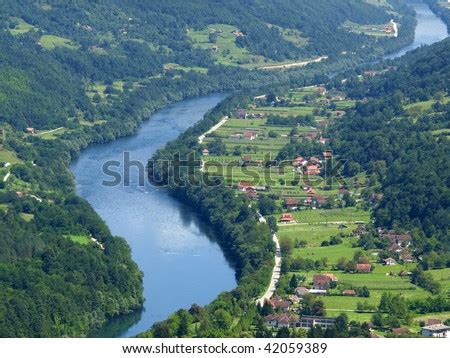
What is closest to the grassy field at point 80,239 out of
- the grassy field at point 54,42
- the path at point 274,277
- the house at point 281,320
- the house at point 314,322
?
the path at point 274,277

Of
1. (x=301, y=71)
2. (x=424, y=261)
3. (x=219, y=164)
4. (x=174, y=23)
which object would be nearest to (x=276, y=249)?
(x=424, y=261)

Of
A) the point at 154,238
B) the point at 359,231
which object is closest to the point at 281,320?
the point at 359,231

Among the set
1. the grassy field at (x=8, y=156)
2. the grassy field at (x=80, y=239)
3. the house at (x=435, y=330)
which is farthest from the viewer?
the grassy field at (x=8, y=156)

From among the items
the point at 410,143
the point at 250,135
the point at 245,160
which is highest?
the point at 410,143

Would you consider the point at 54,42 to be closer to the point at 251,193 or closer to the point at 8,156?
the point at 8,156

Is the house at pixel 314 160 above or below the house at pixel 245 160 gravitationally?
above

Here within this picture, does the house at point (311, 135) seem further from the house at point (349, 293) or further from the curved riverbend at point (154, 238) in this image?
the house at point (349, 293)

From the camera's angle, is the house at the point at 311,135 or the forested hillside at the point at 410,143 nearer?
the forested hillside at the point at 410,143
